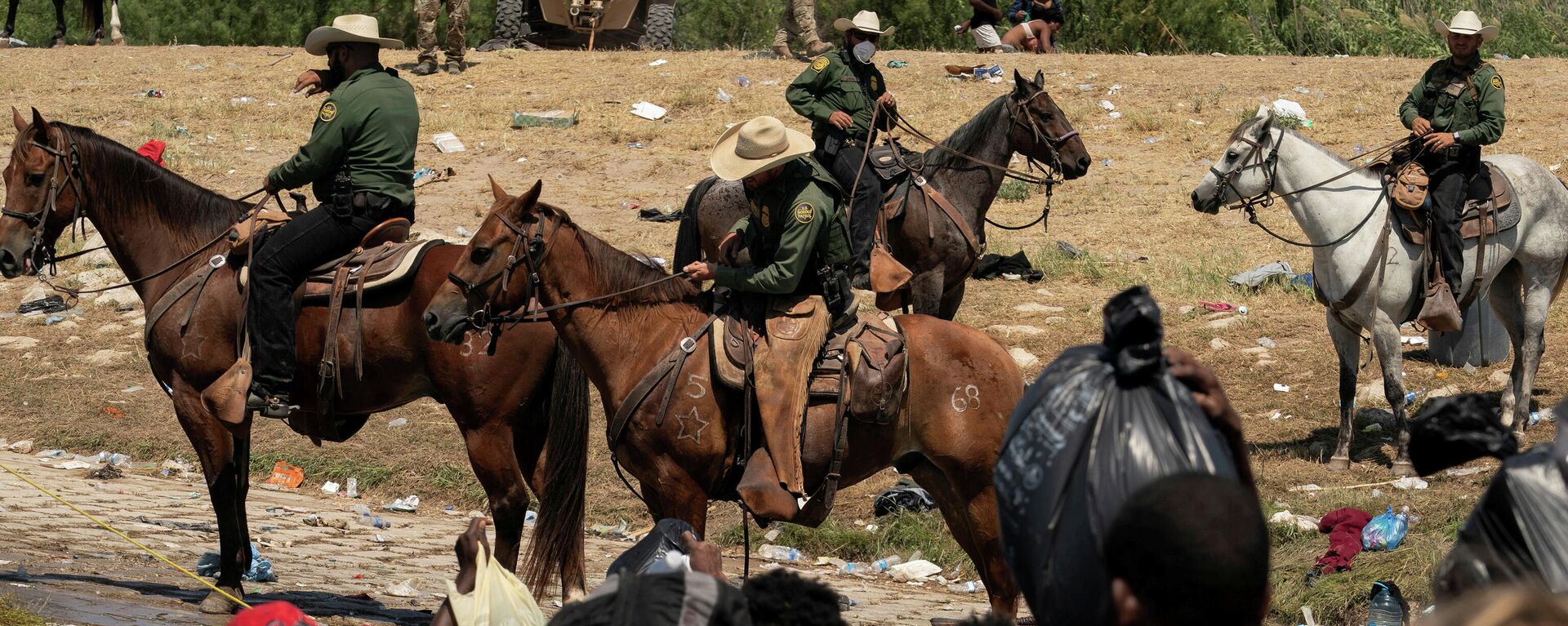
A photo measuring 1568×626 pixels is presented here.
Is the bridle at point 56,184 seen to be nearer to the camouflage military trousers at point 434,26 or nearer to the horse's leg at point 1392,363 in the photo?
the horse's leg at point 1392,363

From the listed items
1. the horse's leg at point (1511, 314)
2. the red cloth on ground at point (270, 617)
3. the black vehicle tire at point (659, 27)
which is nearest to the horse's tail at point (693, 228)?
the horse's leg at point (1511, 314)

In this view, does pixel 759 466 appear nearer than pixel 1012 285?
Yes

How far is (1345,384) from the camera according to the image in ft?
31.6

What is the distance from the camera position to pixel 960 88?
19.9 metres

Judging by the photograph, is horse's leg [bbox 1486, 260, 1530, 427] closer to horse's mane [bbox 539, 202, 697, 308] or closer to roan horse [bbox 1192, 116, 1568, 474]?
roan horse [bbox 1192, 116, 1568, 474]

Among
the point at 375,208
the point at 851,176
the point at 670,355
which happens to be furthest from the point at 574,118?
the point at 670,355

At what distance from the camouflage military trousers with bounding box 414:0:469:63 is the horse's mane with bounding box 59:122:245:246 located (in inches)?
544

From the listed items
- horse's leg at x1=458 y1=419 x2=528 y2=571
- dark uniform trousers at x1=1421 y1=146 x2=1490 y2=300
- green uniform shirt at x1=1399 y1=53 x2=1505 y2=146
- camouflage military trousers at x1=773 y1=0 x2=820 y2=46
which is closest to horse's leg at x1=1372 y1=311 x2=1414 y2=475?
dark uniform trousers at x1=1421 y1=146 x2=1490 y2=300

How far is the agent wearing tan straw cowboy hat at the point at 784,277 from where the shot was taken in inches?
234

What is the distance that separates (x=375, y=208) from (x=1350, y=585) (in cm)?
495

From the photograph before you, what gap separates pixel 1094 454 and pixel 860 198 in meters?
8.16

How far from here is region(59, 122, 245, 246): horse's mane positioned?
7.42 m

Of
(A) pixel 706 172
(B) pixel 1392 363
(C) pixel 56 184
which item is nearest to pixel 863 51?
(B) pixel 1392 363

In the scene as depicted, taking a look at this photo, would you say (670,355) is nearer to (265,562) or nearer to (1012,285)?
(265,562)
